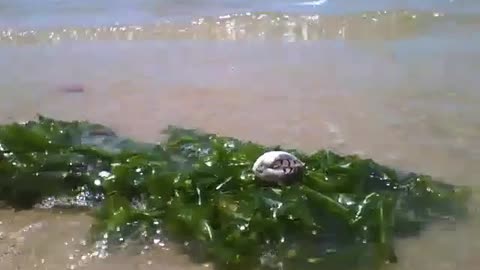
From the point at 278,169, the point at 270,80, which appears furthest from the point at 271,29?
the point at 278,169

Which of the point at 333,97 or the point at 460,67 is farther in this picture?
the point at 460,67

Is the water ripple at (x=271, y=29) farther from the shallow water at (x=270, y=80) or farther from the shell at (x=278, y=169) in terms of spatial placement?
the shell at (x=278, y=169)

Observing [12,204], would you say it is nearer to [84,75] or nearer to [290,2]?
[84,75]

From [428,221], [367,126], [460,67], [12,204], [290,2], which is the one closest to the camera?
[428,221]

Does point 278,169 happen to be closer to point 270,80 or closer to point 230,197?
point 230,197

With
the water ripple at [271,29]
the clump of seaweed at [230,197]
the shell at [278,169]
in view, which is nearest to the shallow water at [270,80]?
the water ripple at [271,29]

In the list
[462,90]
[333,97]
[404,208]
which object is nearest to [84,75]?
[333,97]

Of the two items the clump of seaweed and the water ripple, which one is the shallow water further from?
the clump of seaweed
